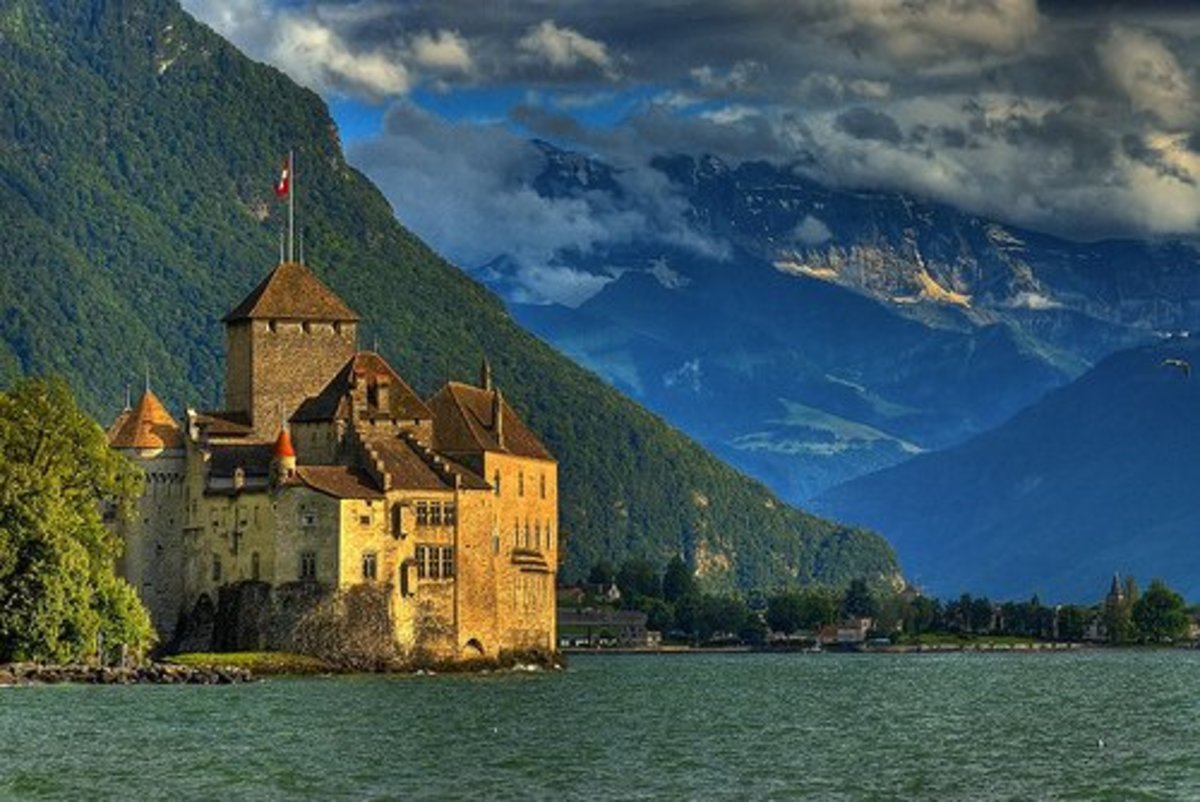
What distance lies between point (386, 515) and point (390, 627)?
18.8ft

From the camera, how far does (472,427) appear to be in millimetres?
163375

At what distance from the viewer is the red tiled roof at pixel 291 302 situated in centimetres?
16825

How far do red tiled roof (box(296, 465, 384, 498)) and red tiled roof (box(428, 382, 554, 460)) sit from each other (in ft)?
31.5

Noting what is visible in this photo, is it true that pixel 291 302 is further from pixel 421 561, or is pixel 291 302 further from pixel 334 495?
pixel 334 495

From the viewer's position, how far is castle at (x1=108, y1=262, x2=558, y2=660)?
496 feet

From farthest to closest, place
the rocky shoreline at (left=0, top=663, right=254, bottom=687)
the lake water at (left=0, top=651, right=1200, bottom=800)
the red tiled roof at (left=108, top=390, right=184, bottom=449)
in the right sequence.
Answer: the red tiled roof at (left=108, top=390, right=184, bottom=449), the rocky shoreline at (left=0, top=663, right=254, bottom=687), the lake water at (left=0, top=651, right=1200, bottom=800)

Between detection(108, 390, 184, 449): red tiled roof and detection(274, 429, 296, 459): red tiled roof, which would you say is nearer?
detection(274, 429, 296, 459): red tiled roof

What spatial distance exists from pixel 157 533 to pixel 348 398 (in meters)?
13.4

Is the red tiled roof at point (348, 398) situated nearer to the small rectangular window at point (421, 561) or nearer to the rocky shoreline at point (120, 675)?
the small rectangular window at point (421, 561)

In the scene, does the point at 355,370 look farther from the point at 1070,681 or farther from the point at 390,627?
the point at 1070,681

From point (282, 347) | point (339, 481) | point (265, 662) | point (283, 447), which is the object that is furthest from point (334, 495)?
point (282, 347)

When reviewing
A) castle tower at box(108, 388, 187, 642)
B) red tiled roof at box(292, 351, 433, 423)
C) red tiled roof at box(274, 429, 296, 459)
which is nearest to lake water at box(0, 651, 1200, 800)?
red tiled roof at box(274, 429, 296, 459)

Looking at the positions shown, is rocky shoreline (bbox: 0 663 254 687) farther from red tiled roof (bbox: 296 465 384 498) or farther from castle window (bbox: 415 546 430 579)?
castle window (bbox: 415 546 430 579)

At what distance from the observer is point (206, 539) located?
157 metres
